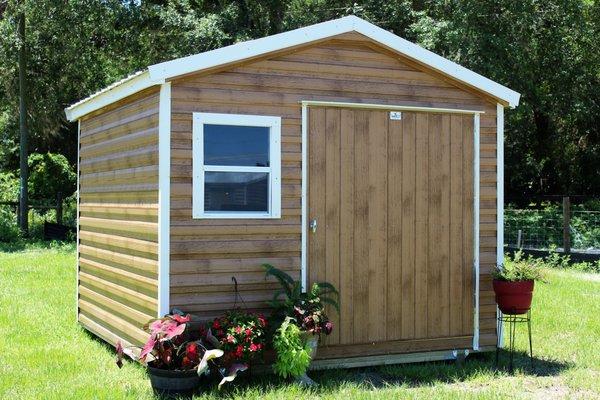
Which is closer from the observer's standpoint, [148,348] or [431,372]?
A: [148,348]

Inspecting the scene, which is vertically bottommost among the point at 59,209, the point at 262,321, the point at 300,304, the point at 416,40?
the point at 262,321

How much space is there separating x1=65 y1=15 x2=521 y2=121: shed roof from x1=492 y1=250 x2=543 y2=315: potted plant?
163cm

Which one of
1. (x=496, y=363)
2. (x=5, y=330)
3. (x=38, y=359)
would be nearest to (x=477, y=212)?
(x=496, y=363)

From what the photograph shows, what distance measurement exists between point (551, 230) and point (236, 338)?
1164 centimetres

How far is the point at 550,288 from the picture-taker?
11.4 m

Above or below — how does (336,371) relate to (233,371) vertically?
below

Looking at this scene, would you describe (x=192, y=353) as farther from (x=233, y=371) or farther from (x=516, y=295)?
(x=516, y=295)

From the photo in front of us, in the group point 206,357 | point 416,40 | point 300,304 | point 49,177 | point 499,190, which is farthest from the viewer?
point 49,177

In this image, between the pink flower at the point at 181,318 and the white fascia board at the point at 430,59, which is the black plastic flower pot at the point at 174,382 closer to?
the pink flower at the point at 181,318

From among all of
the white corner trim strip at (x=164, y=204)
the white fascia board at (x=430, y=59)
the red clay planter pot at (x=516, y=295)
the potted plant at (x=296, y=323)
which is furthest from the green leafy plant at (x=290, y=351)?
the white fascia board at (x=430, y=59)

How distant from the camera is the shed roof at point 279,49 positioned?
6.07m

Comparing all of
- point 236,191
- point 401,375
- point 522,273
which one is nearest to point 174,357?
point 236,191

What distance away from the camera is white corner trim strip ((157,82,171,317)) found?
6.06 meters

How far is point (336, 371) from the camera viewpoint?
21.8 ft
